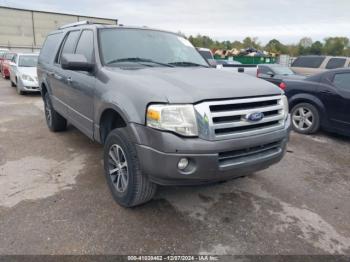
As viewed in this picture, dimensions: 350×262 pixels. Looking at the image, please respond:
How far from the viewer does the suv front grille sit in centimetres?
240

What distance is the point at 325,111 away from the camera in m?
5.70

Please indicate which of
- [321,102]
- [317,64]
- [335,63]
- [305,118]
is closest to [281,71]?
[317,64]

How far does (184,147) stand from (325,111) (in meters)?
4.51

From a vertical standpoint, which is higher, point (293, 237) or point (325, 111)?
point (325, 111)

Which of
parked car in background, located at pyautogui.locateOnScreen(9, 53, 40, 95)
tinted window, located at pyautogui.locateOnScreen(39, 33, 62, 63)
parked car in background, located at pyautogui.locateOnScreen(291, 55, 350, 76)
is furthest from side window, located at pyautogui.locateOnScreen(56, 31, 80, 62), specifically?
parked car in background, located at pyautogui.locateOnScreen(291, 55, 350, 76)

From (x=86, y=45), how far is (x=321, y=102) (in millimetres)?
4688

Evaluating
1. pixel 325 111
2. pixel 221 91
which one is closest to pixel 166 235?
pixel 221 91

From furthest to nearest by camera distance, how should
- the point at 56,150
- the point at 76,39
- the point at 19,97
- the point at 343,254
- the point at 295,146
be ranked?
the point at 19,97 → the point at 295,146 → the point at 56,150 → the point at 76,39 → the point at 343,254

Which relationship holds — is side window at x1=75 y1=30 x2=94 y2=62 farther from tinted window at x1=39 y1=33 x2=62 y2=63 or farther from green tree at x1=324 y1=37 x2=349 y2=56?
green tree at x1=324 y1=37 x2=349 y2=56

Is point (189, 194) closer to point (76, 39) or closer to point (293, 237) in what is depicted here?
point (293, 237)

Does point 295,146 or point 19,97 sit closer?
point 295,146

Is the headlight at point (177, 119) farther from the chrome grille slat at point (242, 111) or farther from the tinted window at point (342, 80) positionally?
the tinted window at point (342, 80)

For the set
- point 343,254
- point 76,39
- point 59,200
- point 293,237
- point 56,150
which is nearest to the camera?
point 343,254

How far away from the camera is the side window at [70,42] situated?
427 centimetres
